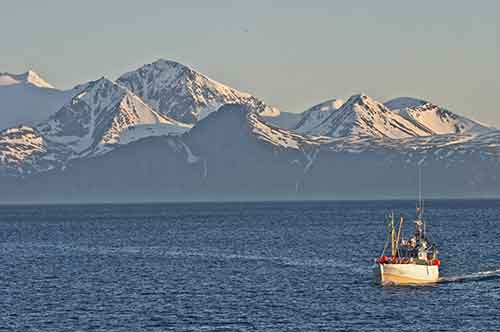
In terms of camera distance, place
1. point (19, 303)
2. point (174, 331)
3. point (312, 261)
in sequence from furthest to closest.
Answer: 1. point (312, 261)
2. point (19, 303)
3. point (174, 331)

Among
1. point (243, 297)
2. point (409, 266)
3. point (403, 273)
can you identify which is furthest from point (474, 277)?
point (243, 297)

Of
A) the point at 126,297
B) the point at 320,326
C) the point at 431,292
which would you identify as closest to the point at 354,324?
the point at 320,326

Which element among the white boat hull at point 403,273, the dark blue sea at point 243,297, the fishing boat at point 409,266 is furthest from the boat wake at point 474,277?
the white boat hull at point 403,273

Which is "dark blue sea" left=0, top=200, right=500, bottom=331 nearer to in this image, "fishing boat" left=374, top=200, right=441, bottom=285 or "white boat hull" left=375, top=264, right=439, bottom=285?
"white boat hull" left=375, top=264, right=439, bottom=285

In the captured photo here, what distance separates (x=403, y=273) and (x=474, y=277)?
13.4 meters

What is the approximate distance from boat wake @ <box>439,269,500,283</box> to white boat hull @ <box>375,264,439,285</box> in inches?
150

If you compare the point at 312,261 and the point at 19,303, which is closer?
the point at 19,303

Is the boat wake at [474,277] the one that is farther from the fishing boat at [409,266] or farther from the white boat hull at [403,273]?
the white boat hull at [403,273]

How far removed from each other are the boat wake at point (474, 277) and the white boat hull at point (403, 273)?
3.81m

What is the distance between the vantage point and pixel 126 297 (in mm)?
140000

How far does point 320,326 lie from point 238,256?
262ft

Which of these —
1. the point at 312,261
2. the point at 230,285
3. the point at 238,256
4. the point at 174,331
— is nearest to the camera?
the point at 174,331

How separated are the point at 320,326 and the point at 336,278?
39.5 metres

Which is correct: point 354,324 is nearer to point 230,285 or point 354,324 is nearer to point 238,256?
point 230,285
